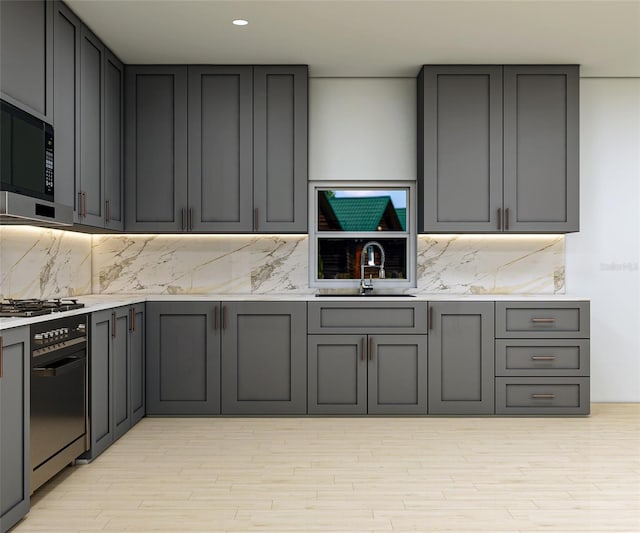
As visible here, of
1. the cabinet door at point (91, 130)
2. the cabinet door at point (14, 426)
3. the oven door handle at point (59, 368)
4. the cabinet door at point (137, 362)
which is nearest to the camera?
the cabinet door at point (14, 426)

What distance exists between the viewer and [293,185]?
4684 millimetres

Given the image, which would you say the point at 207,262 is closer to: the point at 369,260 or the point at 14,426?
the point at 369,260

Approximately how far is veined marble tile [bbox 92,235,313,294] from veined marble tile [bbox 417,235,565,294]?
0.99 metres

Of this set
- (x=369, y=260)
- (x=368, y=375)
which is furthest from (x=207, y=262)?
(x=368, y=375)

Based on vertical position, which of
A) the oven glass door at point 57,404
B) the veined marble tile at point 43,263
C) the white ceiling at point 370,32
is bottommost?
the oven glass door at point 57,404

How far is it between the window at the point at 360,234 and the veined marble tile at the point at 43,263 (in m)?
1.74

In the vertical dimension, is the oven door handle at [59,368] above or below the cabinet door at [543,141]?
below

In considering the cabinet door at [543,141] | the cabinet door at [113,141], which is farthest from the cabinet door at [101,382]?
the cabinet door at [543,141]

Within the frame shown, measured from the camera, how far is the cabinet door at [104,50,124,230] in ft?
14.0

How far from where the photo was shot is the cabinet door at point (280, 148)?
467 cm

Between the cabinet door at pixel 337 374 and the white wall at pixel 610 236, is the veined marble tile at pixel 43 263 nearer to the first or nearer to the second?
the cabinet door at pixel 337 374

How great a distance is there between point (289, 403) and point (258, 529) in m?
1.89

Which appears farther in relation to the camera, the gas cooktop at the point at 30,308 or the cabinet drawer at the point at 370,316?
the cabinet drawer at the point at 370,316

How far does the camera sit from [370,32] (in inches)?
159
